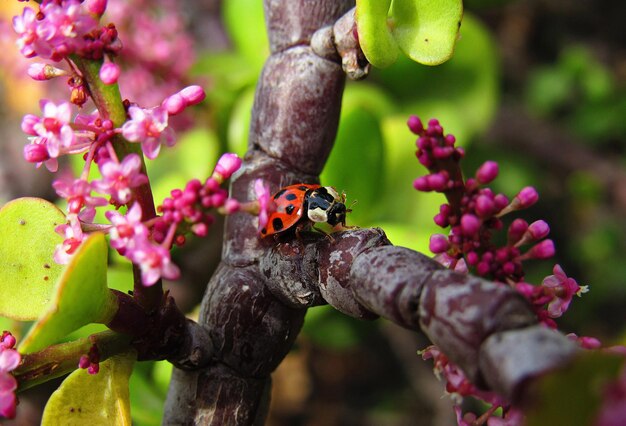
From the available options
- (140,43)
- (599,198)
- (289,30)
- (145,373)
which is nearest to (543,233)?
(289,30)

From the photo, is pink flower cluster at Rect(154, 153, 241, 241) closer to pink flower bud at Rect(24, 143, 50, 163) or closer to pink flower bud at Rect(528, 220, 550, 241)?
pink flower bud at Rect(24, 143, 50, 163)

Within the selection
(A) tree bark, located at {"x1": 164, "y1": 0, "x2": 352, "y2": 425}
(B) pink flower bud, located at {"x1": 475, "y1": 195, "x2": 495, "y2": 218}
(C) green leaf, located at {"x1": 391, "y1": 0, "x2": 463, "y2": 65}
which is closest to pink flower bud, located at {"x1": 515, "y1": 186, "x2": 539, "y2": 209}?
(B) pink flower bud, located at {"x1": 475, "y1": 195, "x2": 495, "y2": 218}

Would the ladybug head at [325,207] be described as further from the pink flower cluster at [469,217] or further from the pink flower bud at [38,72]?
the pink flower bud at [38,72]

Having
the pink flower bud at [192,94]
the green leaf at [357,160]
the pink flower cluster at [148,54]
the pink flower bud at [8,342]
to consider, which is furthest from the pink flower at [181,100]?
the pink flower cluster at [148,54]

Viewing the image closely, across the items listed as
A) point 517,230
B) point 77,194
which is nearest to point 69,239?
point 77,194

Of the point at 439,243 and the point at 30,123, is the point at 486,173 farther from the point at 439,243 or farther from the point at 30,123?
the point at 30,123

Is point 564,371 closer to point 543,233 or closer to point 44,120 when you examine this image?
point 543,233
